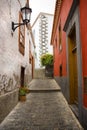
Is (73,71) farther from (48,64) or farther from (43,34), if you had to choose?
(43,34)

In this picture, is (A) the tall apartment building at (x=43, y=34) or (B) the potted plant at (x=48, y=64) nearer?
(B) the potted plant at (x=48, y=64)

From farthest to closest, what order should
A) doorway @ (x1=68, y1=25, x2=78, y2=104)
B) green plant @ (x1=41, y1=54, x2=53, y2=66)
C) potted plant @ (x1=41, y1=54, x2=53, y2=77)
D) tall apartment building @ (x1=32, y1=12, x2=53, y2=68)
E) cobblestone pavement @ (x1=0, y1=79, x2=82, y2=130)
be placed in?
tall apartment building @ (x1=32, y1=12, x2=53, y2=68), green plant @ (x1=41, y1=54, x2=53, y2=66), potted plant @ (x1=41, y1=54, x2=53, y2=77), doorway @ (x1=68, y1=25, x2=78, y2=104), cobblestone pavement @ (x1=0, y1=79, x2=82, y2=130)

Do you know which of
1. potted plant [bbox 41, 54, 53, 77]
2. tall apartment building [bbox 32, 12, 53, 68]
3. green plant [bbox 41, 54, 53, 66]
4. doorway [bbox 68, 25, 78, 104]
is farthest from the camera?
tall apartment building [bbox 32, 12, 53, 68]

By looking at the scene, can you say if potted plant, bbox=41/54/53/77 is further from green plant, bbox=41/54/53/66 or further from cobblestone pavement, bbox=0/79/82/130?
cobblestone pavement, bbox=0/79/82/130

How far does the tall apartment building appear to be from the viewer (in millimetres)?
28109

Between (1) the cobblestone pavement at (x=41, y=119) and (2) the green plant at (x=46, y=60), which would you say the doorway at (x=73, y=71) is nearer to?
(1) the cobblestone pavement at (x=41, y=119)

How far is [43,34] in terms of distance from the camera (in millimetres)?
28562

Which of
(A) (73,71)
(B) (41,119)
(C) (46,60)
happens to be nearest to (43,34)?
(C) (46,60)

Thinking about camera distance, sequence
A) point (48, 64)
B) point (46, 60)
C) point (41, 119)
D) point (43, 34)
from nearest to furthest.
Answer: point (41, 119) → point (48, 64) → point (46, 60) → point (43, 34)

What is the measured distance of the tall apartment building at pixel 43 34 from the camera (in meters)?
28.1

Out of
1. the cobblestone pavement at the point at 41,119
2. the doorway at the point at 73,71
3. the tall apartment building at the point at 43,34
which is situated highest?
the tall apartment building at the point at 43,34

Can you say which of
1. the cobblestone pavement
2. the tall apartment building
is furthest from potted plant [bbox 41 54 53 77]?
the tall apartment building

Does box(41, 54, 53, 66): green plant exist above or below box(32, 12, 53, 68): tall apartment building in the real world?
below

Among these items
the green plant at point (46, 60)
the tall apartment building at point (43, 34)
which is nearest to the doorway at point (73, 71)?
the green plant at point (46, 60)
